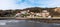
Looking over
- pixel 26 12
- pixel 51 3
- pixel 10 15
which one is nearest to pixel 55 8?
pixel 51 3

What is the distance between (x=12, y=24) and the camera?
4.01 feet

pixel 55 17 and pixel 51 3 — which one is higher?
pixel 51 3

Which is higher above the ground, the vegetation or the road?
the vegetation

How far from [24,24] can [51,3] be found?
372 mm

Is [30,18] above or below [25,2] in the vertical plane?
below

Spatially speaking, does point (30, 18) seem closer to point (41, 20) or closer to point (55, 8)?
point (41, 20)

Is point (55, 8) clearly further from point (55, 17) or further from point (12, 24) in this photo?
point (12, 24)

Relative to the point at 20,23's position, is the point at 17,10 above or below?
above

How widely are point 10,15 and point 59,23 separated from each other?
0.53 m

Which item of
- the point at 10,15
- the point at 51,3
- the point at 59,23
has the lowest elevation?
the point at 59,23

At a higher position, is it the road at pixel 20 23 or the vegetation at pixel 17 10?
the vegetation at pixel 17 10

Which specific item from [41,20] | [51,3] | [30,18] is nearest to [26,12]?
[30,18]

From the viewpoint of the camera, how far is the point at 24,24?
4.00 feet

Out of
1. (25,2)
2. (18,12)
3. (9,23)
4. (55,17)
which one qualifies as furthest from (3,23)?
(55,17)
